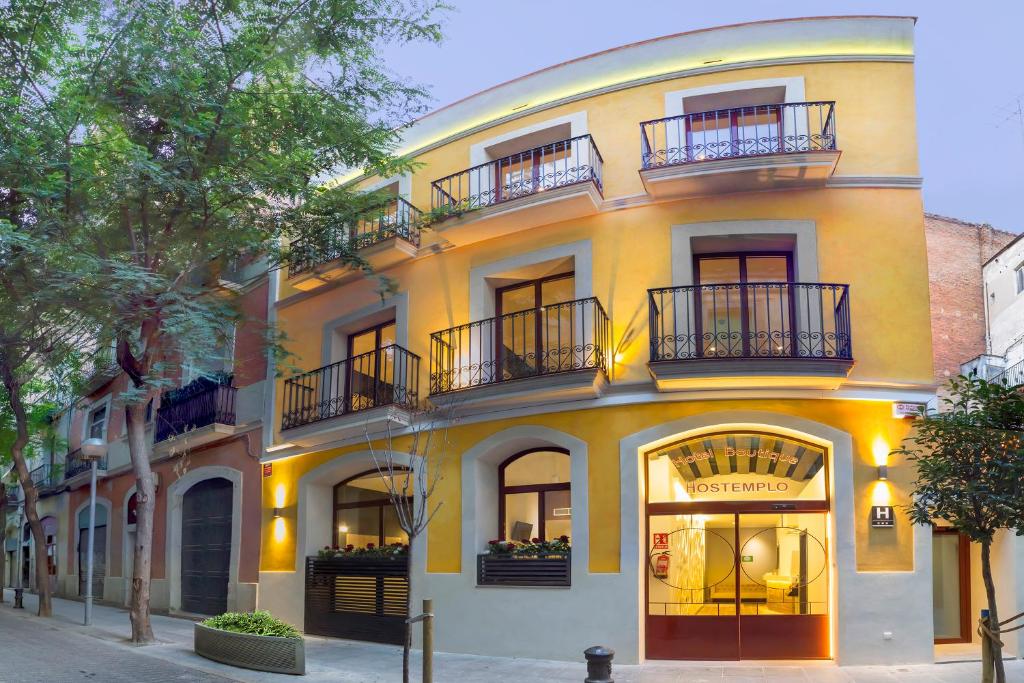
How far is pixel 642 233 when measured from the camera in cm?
1473

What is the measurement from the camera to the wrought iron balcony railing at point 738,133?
14.1 m

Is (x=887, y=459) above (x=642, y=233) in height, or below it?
below

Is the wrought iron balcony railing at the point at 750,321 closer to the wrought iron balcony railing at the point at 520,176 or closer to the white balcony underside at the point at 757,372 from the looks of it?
the white balcony underside at the point at 757,372

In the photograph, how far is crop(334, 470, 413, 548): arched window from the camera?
17484mm

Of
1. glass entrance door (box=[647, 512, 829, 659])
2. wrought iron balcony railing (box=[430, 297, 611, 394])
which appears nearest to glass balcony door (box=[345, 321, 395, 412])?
wrought iron balcony railing (box=[430, 297, 611, 394])

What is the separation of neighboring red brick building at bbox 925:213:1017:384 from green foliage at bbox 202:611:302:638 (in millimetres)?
15062

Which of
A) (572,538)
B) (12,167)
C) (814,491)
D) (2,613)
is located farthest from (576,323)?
(2,613)

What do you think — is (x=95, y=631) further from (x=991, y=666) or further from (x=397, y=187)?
(x=991, y=666)

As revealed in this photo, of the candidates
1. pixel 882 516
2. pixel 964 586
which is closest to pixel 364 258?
pixel 882 516

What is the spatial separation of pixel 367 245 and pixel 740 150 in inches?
262

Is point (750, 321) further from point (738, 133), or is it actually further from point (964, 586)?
point (964, 586)

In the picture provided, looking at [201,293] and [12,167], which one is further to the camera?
[201,293]

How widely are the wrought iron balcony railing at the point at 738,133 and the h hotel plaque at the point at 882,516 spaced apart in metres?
5.07

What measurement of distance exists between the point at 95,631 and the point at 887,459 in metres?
14.2
